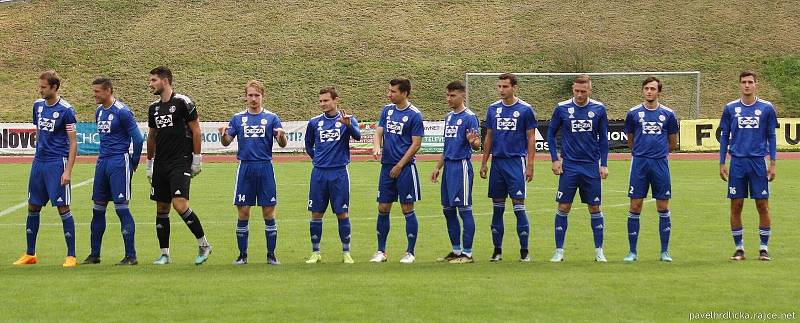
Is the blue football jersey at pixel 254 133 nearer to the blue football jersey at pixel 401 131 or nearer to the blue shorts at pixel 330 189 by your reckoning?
the blue shorts at pixel 330 189

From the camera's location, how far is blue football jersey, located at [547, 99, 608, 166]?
1278 centimetres

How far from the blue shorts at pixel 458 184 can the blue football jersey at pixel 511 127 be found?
1.32ft

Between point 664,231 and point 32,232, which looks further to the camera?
point 32,232

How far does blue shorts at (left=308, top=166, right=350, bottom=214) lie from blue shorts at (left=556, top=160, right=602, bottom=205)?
7.99ft

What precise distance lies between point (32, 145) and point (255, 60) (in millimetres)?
18949

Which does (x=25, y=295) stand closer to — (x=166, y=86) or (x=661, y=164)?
(x=166, y=86)

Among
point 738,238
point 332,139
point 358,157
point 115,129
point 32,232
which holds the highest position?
point 115,129

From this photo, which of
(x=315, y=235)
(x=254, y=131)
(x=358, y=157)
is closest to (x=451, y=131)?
(x=315, y=235)

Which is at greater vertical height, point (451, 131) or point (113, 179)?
point (451, 131)

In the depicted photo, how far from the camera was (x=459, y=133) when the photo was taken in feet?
42.5

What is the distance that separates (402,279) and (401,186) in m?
2.29

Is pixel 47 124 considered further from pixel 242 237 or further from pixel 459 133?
pixel 459 133

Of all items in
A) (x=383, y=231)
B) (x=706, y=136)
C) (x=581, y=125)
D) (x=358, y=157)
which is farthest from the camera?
(x=706, y=136)

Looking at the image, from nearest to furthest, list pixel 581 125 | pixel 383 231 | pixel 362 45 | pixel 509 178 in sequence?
pixel 581 125
pixel 509 178
pixel 383 231
pixel 362 45
